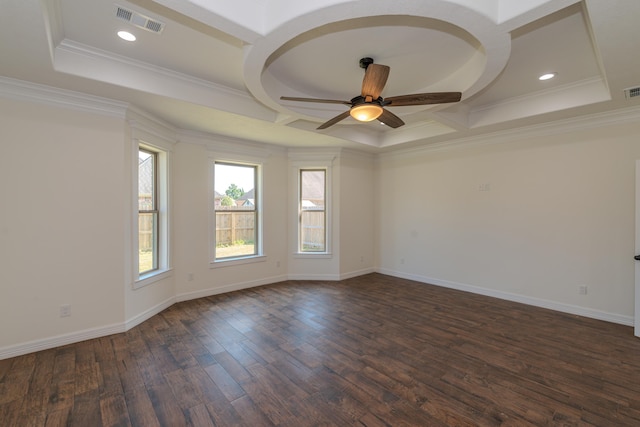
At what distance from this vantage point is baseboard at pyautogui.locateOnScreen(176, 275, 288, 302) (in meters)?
4.63

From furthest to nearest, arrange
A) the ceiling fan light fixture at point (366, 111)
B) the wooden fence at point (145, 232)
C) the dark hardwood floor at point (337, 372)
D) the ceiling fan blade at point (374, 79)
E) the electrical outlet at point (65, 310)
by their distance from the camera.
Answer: the wooden fence at point (145, 232) → the electrical outlet at point (65, 310) → the ceiling fan light fixture at point (366, 111) → the ceiling fan blade at point (374, 79) → the dark hardwood floor at point (337, 372)

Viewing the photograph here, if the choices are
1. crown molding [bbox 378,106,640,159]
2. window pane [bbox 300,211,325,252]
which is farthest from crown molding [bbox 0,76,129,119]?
crown molding [bbox 378,106,640,159]

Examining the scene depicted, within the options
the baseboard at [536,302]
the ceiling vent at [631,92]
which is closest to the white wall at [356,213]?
the baseboard at [536,302]

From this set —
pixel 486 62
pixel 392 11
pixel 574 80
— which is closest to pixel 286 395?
pixel 392 11

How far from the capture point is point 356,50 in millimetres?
2779

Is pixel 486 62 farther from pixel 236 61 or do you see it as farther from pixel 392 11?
pixel 236 61

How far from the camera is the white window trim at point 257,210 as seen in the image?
488 centimetres

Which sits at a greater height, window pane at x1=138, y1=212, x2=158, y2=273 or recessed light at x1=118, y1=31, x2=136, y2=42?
recessed light at x1=118, y1=31, x2=136, y2=42

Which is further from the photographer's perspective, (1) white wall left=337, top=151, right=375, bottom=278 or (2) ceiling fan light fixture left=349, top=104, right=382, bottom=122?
(1) white wall left=337, top=151, right=375, bottom=278

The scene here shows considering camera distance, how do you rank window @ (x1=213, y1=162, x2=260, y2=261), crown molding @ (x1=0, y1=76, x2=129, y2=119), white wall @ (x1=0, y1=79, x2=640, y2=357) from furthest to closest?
window @ (x1=213, y1=162, x2=260, y2=261)
white wall @ (x1=0, y1=79, x2=640, y2=357)
crown molding @ (x1=0, y1=76, x2=129, y2=119)

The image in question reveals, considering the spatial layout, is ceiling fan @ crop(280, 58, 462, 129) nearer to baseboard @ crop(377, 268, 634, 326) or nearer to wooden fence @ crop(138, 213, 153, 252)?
wooden fence @ crop(138, 213, 153, 252)

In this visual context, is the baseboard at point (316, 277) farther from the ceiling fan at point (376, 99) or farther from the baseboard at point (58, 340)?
the ceiling fan at point (376, 99)

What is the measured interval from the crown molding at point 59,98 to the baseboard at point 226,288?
9.15 feet

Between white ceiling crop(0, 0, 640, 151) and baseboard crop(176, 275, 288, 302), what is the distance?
8.77 feet
